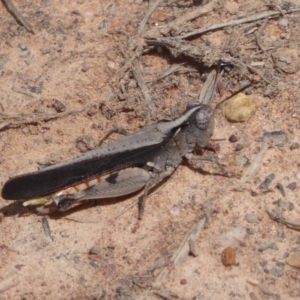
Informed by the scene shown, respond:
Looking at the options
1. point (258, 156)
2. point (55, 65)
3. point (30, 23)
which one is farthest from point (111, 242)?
point (30, 23)

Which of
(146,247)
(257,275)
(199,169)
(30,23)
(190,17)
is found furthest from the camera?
(30,23)

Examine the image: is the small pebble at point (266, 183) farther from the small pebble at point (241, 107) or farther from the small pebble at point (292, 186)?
the small pebble at point (241, 107)

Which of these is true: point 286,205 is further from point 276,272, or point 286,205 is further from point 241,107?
point 241,107

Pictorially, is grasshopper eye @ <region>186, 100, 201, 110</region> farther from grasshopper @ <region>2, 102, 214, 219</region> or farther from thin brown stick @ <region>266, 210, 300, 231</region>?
thin brown stick @ <region>266, 210, 300, 231</region>

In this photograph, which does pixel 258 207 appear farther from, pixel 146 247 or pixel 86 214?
pixel 86 214

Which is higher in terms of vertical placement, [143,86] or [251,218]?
[143,86]

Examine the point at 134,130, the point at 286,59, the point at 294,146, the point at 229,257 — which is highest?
the point at 286,59

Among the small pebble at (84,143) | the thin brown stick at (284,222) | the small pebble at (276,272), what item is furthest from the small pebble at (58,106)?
the small pebble at (276,272)

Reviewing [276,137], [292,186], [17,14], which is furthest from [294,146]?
[17,14]
